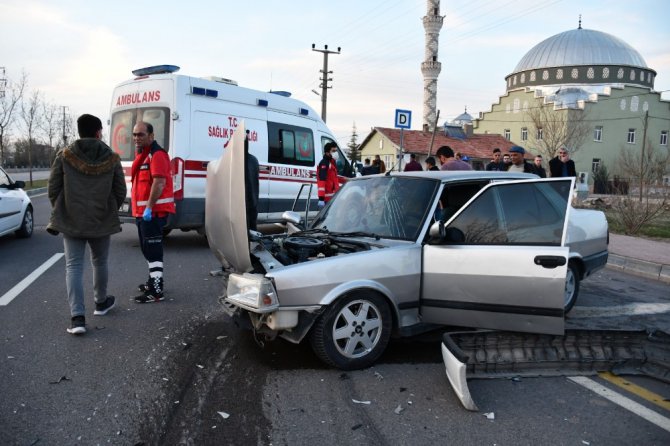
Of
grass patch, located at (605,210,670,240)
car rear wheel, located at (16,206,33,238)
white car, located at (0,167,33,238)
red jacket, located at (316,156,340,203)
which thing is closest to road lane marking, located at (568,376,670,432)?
red jacket, located at (316,156,340,203)

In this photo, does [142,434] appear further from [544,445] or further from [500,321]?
[500,321]

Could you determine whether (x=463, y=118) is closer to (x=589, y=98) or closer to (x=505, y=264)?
(x=589, y=98)

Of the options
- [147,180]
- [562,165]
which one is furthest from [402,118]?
[147,180]

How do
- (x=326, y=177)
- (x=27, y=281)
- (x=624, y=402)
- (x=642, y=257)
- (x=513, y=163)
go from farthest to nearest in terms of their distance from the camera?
(x=326, y=177) < (x=642, y=257) < (x=513, y=163) < (x=27, y=281) < (x=624, y=402)

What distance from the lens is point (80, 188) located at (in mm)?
4602

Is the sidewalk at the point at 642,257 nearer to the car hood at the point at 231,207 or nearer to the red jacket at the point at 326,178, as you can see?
the red jacket at the point at 326,178

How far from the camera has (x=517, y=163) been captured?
845 cm

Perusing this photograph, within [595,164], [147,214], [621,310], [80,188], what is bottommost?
[621,310]

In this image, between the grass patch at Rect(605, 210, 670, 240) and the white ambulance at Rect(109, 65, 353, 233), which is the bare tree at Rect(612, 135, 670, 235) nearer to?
the grass patch at Rect(605, 210, 670, 240)

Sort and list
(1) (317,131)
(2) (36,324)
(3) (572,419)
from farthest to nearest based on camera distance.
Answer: (1) (317,131) → (2) (36,324) → (3) (572,419)

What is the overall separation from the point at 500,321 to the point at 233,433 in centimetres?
208

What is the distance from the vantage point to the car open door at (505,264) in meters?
3.71

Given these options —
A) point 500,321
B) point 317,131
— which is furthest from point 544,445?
point 317,131

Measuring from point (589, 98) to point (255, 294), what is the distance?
56.8 meters
